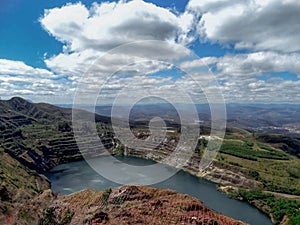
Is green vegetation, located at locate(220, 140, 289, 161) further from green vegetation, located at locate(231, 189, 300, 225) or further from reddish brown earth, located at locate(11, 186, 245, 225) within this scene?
reddish brown earth, located at locate(11, 186, 245, 225)

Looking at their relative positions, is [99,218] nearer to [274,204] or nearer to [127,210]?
[127,210]

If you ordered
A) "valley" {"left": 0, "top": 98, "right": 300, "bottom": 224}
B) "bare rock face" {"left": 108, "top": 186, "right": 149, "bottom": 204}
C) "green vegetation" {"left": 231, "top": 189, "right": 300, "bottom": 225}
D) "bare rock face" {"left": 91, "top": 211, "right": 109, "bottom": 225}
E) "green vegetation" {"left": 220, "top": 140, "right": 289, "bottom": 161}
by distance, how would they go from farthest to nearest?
"green vegetation" {"left": 220, "top": 140, "right": 289, "bottom": 161} < "valley" {"left": 0, "top": 98, "right": 300, "bottom": 224} < "green vegetation" {"left": 231, "top": 189, "right": 300, "bottom": 225} < "bare rock face" {"left": 108, "top": 186, "right": 149, "bottom": 204} < "bare rock face" {"left": 91, "top": 211, "right": 109, "bottom": 225}

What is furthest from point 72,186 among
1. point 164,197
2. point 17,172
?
point 164,197

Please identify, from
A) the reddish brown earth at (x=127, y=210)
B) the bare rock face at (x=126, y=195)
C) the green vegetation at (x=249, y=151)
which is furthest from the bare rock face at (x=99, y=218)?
the green vegetation at (x=249, y=151)

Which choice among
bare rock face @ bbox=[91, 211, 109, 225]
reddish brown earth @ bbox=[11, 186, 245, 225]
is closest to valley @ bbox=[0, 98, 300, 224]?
reddish brown earth @ bbox=[11, 186, 245, 225]

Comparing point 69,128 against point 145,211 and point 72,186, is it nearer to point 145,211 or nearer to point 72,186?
point 72,186

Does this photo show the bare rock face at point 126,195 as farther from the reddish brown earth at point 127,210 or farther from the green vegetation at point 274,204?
the green vegetation at point 274,204

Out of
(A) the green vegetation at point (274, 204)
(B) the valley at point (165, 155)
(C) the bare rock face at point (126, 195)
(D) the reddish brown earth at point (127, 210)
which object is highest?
(C) the bare rock face at point (126, 195)
